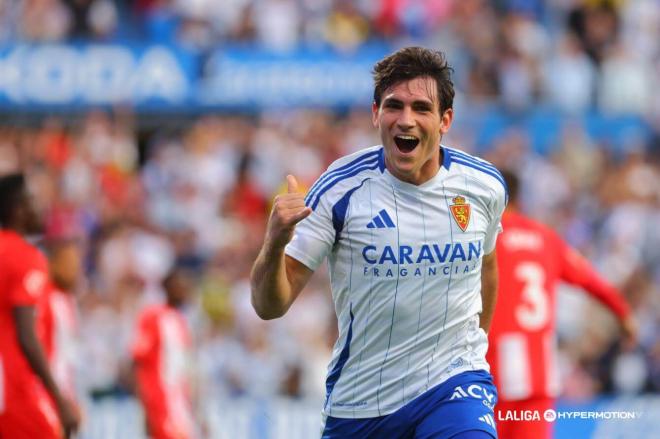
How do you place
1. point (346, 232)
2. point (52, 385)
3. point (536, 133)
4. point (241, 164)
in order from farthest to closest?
point (536, 133) < point (241, 164) < point (52, 385) < point (346, 232)

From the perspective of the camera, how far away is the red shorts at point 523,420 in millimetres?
8758

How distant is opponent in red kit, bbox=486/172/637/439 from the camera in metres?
8.93

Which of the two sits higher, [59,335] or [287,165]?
[287,165]

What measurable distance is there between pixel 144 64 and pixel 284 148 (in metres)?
2.13

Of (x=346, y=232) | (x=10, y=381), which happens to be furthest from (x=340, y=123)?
(x=346, y=232)

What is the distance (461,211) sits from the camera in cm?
620

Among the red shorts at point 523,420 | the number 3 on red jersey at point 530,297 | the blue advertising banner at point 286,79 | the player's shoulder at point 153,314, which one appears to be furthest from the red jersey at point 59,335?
the blue advertising banner at point 286,79

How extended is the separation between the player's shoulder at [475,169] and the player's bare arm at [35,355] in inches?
120

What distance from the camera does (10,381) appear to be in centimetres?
861

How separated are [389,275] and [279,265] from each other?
21.4 inches

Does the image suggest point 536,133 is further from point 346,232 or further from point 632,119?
point 346,232

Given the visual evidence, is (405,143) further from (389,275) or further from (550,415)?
(550,415)

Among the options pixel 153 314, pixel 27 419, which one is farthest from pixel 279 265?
pixel 153 314

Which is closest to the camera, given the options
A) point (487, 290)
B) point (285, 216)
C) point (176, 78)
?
point (285, 216)
